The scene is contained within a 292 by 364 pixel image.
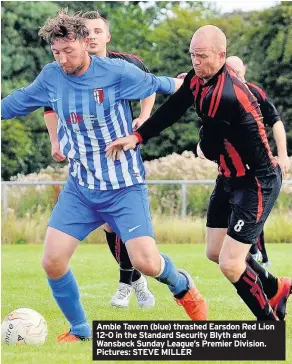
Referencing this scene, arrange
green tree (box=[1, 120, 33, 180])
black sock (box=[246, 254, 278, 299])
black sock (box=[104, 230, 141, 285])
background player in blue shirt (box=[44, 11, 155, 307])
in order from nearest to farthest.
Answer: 1. black sock (box=[246, 254, 278, 299])
2. background player in blue shirt (box=[44, 11, 155, 307])
3. black sock (box=[104, 230, 141, 285])
4. green tree (box=[1, 120, 33, 180])

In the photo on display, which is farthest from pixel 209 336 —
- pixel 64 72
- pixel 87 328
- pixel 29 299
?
pixel 29 299

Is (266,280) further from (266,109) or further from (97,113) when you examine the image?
(97,113)

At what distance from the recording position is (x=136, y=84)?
301 inches

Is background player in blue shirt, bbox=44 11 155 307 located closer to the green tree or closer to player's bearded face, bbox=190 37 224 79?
player's bearded face, bbox=190 37 224 79

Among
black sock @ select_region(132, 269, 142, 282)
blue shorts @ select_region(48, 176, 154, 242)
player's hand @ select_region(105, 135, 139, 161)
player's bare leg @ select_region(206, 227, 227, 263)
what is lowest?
black sock @ select_region(132, 269, 142, 282)

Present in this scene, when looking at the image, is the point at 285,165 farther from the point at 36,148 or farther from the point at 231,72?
the point at 36,148

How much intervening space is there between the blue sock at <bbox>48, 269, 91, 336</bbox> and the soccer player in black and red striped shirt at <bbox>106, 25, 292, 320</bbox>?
95cm

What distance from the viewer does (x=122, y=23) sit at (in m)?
33.9

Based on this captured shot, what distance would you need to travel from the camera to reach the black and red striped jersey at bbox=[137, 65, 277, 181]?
7305 millimetres

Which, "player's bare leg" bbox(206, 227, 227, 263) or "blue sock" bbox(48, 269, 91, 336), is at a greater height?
"player's bare leg" bbox(206, 227, 227, 263)

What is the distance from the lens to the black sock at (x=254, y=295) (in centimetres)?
759

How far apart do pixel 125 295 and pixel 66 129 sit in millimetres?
2442

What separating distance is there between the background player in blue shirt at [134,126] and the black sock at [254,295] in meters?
1.44

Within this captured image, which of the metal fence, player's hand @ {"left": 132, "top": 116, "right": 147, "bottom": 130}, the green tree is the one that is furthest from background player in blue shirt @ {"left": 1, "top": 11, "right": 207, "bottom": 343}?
the green tree
